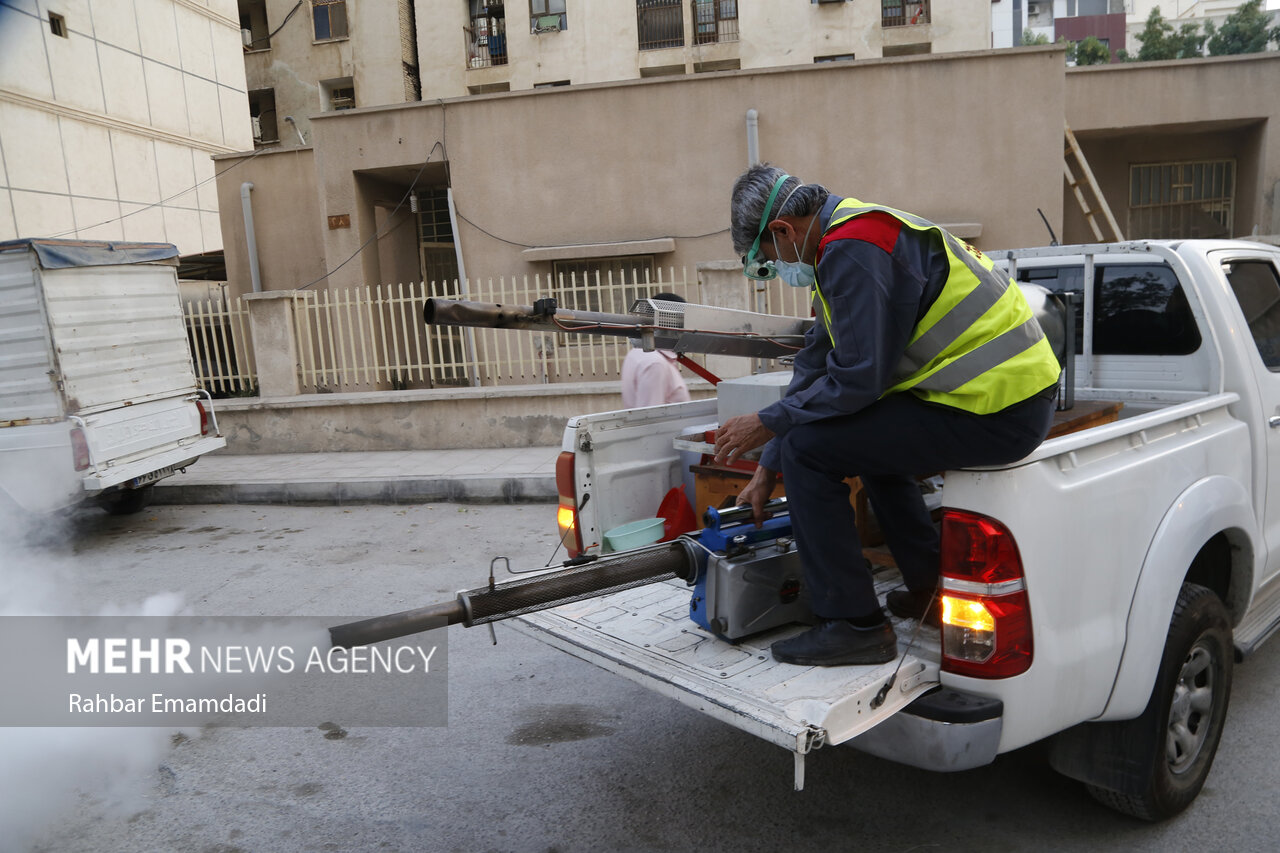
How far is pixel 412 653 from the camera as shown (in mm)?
4523

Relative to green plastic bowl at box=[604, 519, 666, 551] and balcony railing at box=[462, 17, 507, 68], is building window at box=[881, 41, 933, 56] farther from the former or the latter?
green plastic bowl at box=[604, 519, 666, 551]

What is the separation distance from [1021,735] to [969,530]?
57 cm

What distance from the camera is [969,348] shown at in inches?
94.6

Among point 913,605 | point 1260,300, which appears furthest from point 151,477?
point 1260,300

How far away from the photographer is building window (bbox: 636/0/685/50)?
24141mm

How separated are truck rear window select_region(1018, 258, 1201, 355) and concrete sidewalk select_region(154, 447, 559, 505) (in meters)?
5.05

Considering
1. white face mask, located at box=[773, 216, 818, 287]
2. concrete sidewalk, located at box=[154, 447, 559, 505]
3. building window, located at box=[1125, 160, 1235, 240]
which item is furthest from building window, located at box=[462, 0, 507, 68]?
white face mask, located at box=[773, 216, 818, 287]

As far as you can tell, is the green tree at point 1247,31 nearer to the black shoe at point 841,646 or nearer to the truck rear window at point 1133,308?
the truck rear window at point 1133,308

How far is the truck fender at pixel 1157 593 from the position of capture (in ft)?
8.11

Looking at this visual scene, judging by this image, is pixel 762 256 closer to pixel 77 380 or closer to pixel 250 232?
pixel 77 380

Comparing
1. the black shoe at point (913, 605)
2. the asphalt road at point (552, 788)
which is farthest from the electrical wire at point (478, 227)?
the black shoe at point (913, 605)

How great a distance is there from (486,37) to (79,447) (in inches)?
838

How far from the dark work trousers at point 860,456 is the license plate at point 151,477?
23.2ft

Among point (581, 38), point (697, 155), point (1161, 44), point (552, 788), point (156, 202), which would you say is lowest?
point (552, 788)
